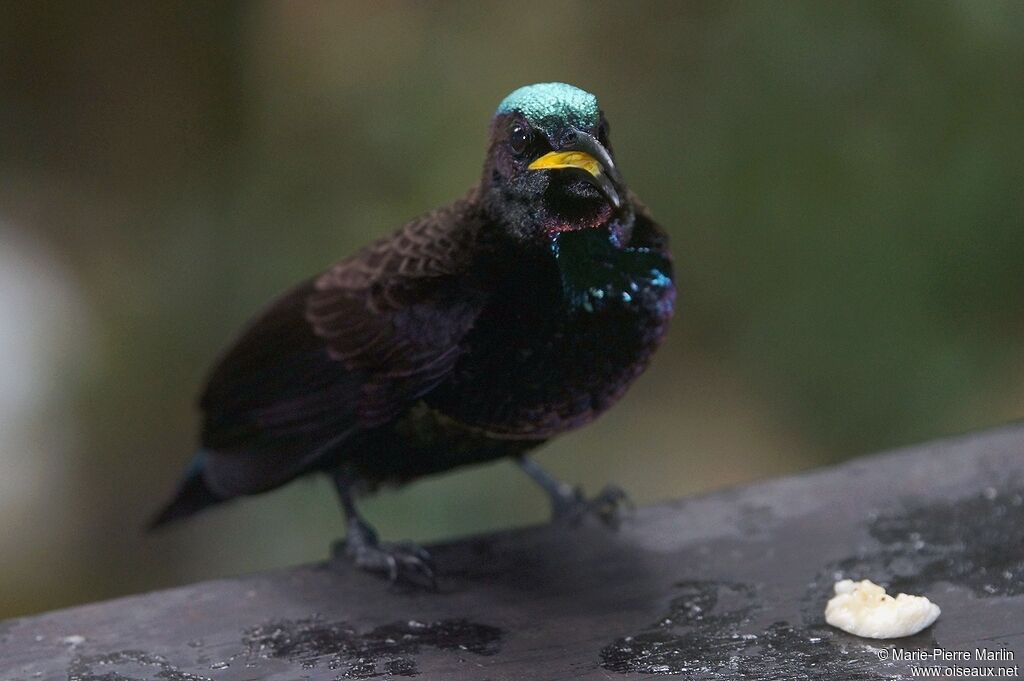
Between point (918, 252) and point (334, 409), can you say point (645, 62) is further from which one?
point (334, 409)

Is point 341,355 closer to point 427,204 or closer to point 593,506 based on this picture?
point 593,506

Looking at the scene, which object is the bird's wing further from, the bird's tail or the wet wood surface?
the wet wood surface

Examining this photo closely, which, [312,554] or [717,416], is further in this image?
[717,416]

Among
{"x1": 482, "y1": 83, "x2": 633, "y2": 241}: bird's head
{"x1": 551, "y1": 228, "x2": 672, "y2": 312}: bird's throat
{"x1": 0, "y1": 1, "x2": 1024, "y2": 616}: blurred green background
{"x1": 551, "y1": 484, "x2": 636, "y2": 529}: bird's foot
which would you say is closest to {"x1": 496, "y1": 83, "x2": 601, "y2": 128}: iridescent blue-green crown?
{"x1": 482, "y1": 83, "x2": 633, "y2": 241}: bird's head

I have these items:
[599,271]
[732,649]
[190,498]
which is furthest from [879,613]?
[190,498]

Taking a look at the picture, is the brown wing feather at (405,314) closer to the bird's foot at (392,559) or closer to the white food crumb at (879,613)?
the bird's foot at (392,559)

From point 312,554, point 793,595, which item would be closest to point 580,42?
point 312,554

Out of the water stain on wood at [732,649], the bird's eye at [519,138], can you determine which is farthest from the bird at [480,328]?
the water stain on wood at [732,649]
